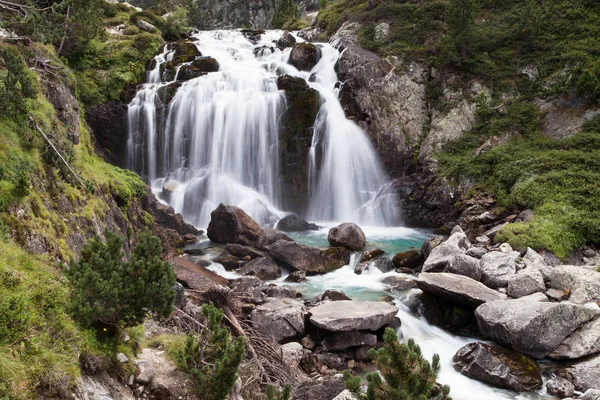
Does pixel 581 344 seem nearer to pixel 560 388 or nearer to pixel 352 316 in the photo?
pixel 560 388

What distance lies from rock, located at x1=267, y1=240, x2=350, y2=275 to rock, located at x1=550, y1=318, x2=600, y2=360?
816cm

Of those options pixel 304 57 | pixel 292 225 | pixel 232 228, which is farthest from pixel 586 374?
pixel 304 57

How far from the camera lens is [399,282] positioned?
14.2m

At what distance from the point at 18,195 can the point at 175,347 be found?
4.59 metres

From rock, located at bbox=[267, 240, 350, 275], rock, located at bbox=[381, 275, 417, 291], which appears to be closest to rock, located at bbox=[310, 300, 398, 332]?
rock, located at bbox=[381, 275, 417, 291]

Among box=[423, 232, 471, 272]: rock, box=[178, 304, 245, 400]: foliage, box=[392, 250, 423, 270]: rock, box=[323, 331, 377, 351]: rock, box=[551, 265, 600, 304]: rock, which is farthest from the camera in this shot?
Result: box=[392, 250, 423, 270]: rock

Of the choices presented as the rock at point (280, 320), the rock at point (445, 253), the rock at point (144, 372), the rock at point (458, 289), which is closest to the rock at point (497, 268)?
the rock at point (458, 289)

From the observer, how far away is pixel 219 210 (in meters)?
19.2

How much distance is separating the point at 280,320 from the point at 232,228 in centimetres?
898

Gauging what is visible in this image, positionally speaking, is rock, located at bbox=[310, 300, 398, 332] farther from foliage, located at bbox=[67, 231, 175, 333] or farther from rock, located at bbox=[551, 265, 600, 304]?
foliage, located at bbox=[67, 231, 175, 333]

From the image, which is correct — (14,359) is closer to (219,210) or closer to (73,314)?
(73,314)

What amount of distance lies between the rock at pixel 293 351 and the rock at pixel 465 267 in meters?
5.78

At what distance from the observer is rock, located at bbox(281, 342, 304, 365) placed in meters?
9.11

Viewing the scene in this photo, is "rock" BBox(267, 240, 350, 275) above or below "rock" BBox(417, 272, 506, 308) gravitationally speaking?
below
